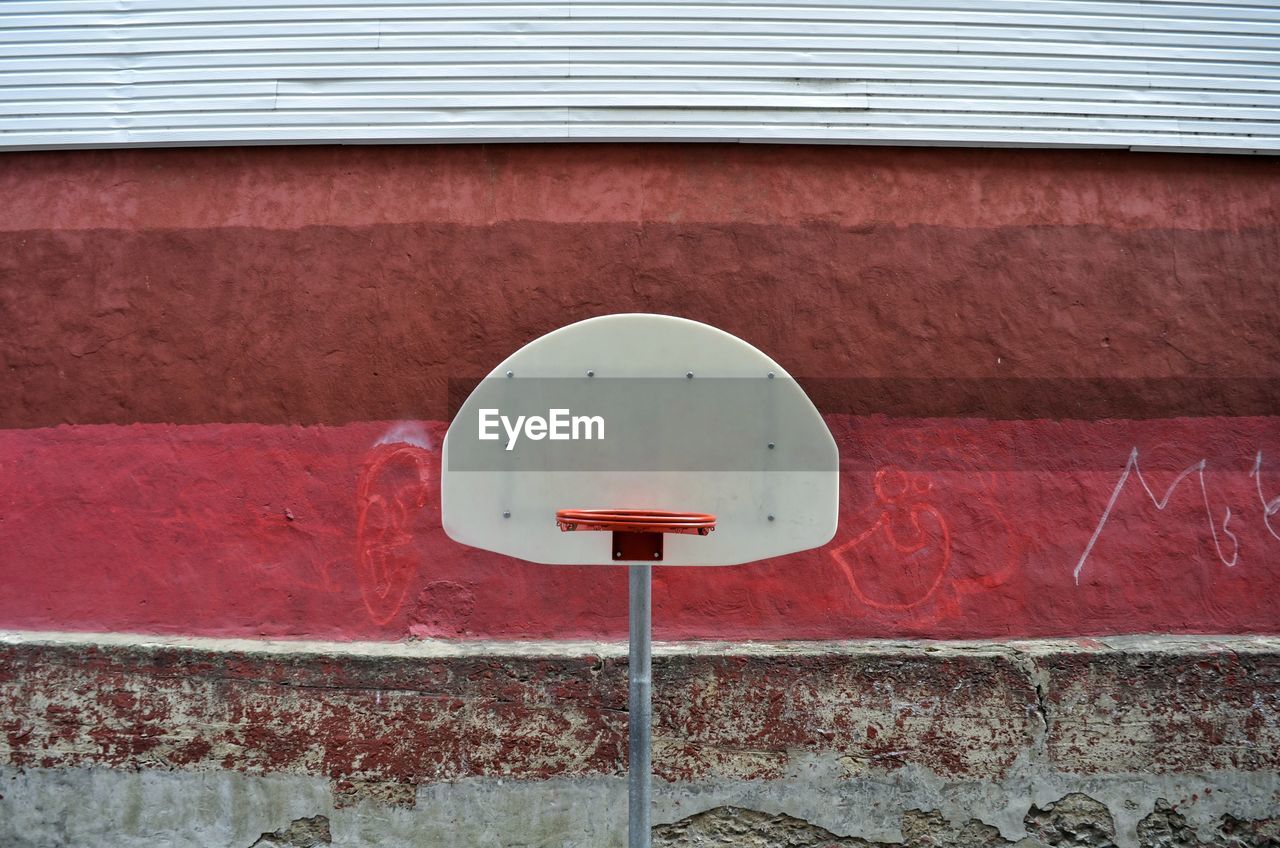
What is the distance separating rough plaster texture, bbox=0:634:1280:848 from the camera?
4.03m

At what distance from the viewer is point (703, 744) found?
13.2 ft

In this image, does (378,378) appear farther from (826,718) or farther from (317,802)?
(826,718)

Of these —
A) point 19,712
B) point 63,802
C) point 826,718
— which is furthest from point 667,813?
point 19,712

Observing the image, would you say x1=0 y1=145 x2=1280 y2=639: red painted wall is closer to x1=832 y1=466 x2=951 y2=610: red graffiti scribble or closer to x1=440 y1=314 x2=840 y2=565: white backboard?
x1=832 y1=466 x2=951 y2=610: red graffiti scribble

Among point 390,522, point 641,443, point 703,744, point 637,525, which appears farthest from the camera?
A: point 390,522

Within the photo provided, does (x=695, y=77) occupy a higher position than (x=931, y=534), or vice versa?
(x=695, y=77)

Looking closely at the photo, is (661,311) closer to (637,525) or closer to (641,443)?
(641,443)

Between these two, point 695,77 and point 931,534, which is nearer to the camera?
point 931,534

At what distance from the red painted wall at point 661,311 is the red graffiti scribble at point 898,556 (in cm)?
1

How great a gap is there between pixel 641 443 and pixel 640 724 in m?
0.80

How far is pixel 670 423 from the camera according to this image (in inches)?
105

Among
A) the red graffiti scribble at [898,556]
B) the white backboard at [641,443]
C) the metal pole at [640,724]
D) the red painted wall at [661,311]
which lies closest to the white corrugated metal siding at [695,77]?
the red painted wall at [661,311]

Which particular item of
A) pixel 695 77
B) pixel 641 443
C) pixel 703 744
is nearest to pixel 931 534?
pixel 703 744

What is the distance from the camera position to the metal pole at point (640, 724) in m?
2.48
